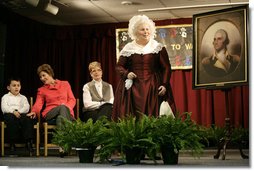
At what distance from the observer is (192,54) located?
523 centimetres

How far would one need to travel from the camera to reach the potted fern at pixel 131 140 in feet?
14.8

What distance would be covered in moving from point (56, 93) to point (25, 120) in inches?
16.6

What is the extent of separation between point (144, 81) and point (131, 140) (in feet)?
3.38

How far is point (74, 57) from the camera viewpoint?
5844 mm

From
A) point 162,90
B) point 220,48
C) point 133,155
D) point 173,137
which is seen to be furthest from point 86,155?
point 220,48

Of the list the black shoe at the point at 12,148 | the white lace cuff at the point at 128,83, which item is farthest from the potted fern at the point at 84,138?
the black shoe at the point at 12,148

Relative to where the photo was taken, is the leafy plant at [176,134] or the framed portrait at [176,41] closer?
the leafy plant at [176,134]

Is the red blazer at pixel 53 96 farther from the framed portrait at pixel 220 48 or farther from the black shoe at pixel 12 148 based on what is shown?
the framed portrait at pixel 220 48

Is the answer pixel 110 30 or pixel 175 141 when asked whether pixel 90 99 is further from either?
pixel 175 141

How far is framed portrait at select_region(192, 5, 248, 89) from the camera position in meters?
4.87

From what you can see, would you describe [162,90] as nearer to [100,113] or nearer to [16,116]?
[100,113]

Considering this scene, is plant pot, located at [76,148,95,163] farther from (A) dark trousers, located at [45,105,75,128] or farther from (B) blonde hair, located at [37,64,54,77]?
(B) blonde hair, located at [37,64,54,77]

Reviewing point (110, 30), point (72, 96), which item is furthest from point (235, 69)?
point (72, 96)

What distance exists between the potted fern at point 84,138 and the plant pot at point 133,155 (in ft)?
1.10
